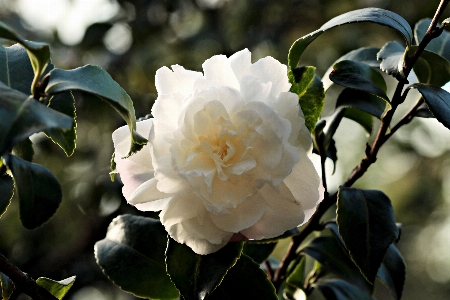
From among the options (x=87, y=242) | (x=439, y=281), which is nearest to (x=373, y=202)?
(x=87, y=242)

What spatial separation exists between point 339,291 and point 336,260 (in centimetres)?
9

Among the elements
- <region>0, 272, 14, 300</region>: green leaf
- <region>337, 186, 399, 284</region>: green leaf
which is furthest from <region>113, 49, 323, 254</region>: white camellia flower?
<region>0, 272, 14, 300</region>: green leaf

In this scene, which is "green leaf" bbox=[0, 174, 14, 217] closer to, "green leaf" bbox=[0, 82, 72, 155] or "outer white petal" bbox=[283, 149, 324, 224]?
"green leaf" bbox=[0, 82, 72, 155]

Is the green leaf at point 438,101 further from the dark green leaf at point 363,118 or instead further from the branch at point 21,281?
the branch at point 21,281

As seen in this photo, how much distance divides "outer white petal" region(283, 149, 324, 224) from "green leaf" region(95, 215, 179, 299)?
218 millimetres

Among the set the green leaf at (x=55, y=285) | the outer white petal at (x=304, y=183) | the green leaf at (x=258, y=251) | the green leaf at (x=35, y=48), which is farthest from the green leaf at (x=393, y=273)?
the green leaf at (x=35, y=48)

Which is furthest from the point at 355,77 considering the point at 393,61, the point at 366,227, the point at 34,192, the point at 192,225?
the point at 34,192

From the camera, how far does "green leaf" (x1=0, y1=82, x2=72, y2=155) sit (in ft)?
1.16

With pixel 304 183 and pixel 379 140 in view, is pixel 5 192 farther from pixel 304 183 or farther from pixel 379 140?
pixel 379 140

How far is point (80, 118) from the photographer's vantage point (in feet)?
6.80

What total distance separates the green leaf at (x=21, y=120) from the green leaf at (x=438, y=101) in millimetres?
357

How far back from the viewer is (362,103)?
0.68 m

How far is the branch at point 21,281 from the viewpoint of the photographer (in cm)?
46

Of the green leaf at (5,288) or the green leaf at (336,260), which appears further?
the green leaf at (336,260)
